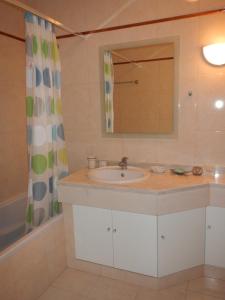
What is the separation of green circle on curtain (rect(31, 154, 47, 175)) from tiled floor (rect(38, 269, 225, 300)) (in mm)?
915

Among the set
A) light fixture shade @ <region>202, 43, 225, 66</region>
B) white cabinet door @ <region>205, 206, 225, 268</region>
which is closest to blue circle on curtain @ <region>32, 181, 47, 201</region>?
white cabinet door @ <region>205, 206, 225, 268</region>

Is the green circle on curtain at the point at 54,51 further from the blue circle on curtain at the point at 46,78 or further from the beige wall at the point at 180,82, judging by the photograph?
the beige wall at the point at 180,82

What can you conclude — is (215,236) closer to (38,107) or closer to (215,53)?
(215,53)

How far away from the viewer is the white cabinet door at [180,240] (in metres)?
1.77

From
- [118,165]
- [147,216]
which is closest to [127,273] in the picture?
[147,216]

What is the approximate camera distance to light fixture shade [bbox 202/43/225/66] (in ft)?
5.90

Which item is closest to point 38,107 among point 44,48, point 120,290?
point 44,48

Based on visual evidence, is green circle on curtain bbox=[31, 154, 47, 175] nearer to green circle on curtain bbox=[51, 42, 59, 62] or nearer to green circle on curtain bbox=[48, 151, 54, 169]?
green circle on curtain bbox=[48, 151, 54, 169]

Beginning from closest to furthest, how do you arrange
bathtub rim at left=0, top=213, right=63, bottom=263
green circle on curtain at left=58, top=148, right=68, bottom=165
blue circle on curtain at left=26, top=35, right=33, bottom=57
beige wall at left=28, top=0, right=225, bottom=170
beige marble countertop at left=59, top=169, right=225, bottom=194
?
bathtub rim at left=0, top=213, right=63, bottom=263 → beige marble countertop at left=59, top=169, right=225, bottom=194 → blue circle on curtain at left=26, top=35, right=33, bottom=57 → beige wall at left=28, top=0, right=225, bottom=170 → green circle on curtain at left=58, top=148, right=68, bottom=165

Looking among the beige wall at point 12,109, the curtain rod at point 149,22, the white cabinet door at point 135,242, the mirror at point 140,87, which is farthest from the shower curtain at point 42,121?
the beige wall at point 12,109

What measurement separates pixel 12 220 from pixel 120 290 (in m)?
1.26

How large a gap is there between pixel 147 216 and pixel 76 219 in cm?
60

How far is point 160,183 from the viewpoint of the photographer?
1796mm

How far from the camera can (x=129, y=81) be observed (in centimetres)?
215
